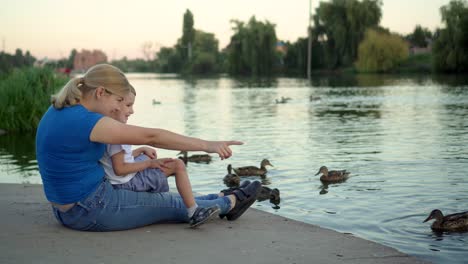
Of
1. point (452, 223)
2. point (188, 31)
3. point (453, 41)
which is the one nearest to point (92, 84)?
point (452, 223)

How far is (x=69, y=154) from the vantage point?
4.52 m

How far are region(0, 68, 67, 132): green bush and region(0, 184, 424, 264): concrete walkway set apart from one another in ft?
39.9

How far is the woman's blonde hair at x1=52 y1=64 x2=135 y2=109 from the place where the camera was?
177 inches

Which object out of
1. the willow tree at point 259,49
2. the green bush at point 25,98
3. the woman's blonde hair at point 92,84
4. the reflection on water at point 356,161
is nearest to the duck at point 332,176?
the reflection on water at point 356,161

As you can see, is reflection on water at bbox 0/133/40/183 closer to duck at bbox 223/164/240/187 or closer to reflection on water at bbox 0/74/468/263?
reflection on water at bbox 0/74/468/263

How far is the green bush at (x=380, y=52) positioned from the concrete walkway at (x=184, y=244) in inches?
2291

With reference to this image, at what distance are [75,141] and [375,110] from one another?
20471 mm

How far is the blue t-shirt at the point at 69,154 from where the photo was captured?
14.5 ft

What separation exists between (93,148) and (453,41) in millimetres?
53537

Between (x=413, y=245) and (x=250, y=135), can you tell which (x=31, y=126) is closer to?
(x=250, y=135)

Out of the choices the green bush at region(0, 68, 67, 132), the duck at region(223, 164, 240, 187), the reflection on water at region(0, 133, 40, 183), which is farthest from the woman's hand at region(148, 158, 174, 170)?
the green bush at region(0, 68, 67, 132)

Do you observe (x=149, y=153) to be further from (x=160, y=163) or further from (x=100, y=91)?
(x=100, y=91)

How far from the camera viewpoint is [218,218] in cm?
548

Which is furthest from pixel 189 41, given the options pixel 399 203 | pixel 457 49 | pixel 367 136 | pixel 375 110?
pixel 399 203
